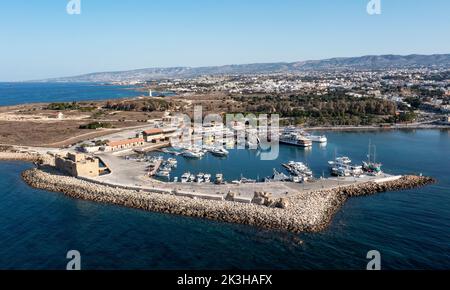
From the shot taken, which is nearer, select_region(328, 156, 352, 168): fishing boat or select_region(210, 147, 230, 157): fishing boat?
select_region(328, 156, 352, 168): fishing boat

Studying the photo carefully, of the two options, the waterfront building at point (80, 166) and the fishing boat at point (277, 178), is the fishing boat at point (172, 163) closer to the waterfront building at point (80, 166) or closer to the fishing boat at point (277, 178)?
the waterfront building at point (80, 166)

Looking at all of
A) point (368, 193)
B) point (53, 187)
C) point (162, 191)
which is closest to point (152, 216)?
point (162, 191)

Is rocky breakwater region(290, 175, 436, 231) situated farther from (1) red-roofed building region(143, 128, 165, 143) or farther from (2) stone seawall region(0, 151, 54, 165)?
(1) red-roofed building region(143, 128, 165, 143)

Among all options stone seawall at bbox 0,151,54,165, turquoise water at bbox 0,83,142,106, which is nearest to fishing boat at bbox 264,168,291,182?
stone seawall at bbox 0,151,54,165

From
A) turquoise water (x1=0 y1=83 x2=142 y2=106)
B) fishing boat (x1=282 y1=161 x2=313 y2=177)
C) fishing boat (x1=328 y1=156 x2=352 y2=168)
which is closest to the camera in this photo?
fishing boat (x1=282 y1=161 x2=313 y2=177)

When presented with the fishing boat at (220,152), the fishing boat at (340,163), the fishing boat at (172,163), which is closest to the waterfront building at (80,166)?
the fishing boat at (172,163)

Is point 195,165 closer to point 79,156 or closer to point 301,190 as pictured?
point 79,156

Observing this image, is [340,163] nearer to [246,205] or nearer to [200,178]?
[200,178]

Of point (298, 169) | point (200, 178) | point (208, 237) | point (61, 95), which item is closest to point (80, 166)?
point (200, 178)
